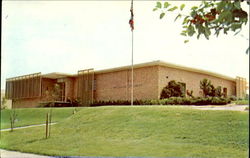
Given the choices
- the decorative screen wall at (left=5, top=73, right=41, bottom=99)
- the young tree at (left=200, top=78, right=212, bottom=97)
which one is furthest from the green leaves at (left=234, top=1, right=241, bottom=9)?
the young tree at (left=200, top=78, right=212, bottom=97)

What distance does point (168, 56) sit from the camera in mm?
8430

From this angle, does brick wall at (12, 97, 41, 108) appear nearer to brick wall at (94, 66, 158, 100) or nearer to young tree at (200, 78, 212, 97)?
brick wall at (94, 66, 158, 100)

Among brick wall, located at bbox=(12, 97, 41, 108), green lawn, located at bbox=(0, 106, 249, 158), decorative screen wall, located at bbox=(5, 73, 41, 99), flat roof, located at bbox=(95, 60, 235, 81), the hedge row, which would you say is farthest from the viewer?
brick wall, located at bbox=(12, 97, 41, 108)

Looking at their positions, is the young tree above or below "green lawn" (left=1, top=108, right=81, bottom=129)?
above

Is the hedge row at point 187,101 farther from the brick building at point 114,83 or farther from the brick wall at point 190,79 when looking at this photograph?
the brick wall at point 190,79

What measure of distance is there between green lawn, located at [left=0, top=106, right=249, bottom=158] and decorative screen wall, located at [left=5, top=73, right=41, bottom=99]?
251 centimetres

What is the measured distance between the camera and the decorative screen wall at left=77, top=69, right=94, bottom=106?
9861 millimetres

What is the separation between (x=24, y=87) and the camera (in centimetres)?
930

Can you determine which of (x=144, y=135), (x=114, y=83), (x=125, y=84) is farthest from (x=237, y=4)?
(x=114, y=83)

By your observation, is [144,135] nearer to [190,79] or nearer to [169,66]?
[169,66]

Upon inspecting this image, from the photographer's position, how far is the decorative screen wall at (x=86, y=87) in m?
9.86

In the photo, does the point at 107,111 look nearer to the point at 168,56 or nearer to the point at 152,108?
the point at 152,108

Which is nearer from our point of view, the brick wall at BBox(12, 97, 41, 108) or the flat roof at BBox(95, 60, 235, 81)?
the flat roof at BBox(95, 60, 235, 81)

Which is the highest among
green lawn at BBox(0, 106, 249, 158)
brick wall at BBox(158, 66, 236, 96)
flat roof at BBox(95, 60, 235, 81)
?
flat roof at BBox(95, 60, 235, 81)
